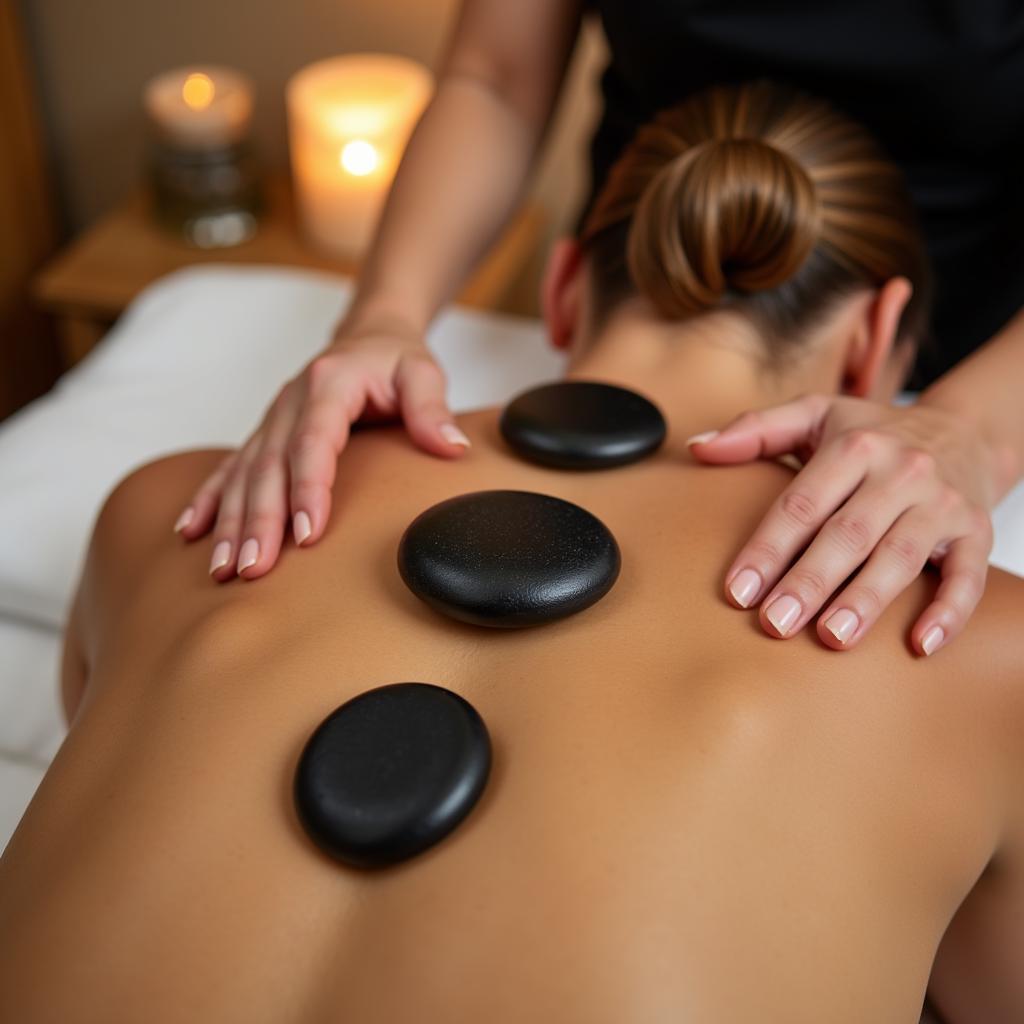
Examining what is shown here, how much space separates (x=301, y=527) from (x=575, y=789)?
0.33 m

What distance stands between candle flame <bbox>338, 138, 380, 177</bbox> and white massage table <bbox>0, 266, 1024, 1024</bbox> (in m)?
0.33

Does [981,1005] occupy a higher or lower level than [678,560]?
lower

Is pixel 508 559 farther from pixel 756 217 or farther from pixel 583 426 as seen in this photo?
pixel 756 217

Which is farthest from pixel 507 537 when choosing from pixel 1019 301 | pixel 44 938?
pixel 1019 301

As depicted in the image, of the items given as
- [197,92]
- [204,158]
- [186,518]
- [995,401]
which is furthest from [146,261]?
[995,401]

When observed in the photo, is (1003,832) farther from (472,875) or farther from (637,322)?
(637,322)

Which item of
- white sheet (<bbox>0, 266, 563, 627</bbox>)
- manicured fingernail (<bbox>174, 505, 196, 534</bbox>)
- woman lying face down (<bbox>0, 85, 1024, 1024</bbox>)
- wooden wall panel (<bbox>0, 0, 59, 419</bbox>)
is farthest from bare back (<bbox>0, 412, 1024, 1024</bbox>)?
wooden wall panel (<bbox>0, 0, 59, 419</bbox>)

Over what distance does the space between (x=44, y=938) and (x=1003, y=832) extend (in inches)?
24.6

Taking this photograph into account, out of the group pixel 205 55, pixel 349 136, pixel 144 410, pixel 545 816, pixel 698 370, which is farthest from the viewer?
pixel 205 55

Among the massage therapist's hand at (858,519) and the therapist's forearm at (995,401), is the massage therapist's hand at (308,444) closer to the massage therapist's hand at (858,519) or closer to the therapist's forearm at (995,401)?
the massage therapist's hand at (858,519)

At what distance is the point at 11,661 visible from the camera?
1313mm

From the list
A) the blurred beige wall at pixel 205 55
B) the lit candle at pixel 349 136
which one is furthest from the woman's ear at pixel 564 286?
the blurred beige wall at pixel 205 55

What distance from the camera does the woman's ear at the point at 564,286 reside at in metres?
1.26

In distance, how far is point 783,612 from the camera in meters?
0.82
